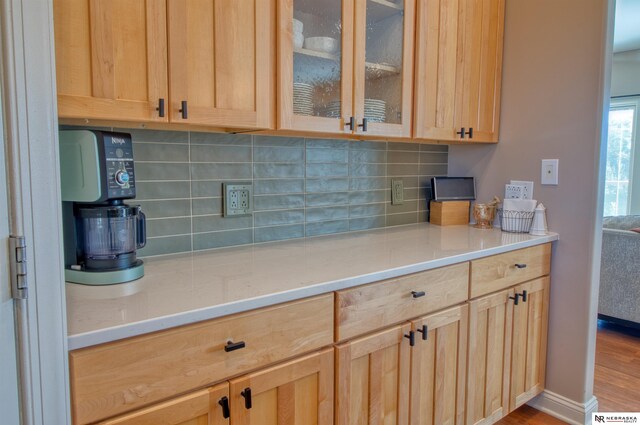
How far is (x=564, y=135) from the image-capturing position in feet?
6.22

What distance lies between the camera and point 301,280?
115cm

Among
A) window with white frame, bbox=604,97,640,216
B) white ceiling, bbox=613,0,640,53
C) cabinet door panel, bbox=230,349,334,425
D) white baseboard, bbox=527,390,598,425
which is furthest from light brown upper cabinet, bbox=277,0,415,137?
window with white frame, bbox=604,97,640,216

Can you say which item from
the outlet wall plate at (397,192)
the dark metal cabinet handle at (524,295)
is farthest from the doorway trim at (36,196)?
the dark metal cabinet handle at (524,295)

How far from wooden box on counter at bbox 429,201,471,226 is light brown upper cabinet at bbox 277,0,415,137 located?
60cm

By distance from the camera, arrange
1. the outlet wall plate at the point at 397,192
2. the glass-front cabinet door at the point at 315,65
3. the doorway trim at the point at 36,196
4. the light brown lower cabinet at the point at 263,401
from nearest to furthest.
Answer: the doorway trim at the point at 36,196 < the light brown lower cabinet at the point at 263,401 < the glass-front cabinet door at the point at 315,65 < the outlet wall plate at the point at 397,192

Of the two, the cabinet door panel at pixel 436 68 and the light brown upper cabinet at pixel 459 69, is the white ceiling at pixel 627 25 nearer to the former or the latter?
the light brown upper cabinet at pixel 459 69

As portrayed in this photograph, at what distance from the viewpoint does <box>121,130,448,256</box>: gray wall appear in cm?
141

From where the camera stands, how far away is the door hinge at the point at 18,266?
27.6 inches

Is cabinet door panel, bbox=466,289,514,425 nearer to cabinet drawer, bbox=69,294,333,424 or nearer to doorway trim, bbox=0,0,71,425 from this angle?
cabinet drawer, bbox=69,294,333,424

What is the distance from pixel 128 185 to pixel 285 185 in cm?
72

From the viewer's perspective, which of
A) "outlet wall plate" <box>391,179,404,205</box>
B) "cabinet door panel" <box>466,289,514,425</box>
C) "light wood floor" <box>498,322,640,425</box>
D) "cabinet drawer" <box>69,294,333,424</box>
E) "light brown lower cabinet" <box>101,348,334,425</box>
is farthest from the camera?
"outlet wall plate" <box>391,179,404,205</box>

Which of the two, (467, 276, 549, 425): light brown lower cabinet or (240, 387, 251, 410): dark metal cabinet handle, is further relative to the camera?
(467, 276, 549, 425): light brown lower cabinet

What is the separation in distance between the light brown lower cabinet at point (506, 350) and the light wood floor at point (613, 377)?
0.13 meters

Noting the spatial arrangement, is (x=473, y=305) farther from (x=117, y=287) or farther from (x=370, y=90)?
(x=117, y=287)
